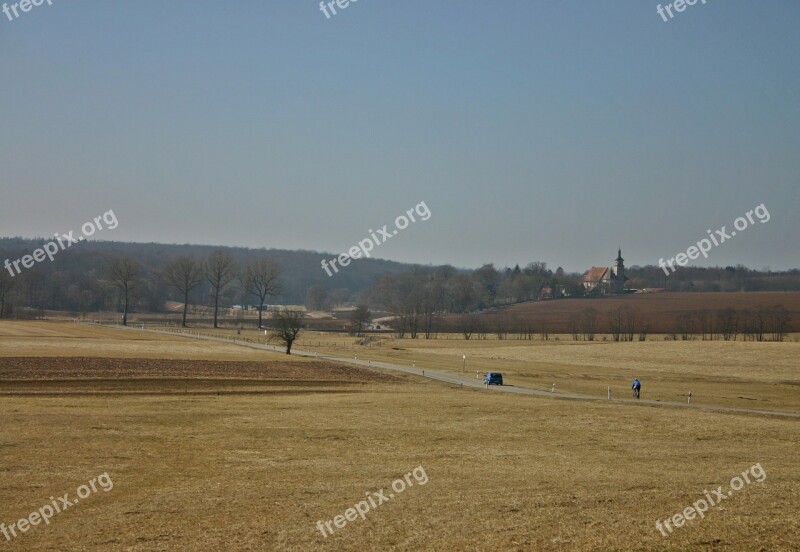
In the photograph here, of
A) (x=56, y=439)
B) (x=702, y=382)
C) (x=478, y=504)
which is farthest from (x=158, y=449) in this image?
(x=702, y=382)

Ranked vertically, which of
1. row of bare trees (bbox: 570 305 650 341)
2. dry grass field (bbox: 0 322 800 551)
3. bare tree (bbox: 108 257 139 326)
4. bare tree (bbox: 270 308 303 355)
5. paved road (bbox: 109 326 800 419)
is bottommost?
dry grass field (bbox: 0 322 800 551)

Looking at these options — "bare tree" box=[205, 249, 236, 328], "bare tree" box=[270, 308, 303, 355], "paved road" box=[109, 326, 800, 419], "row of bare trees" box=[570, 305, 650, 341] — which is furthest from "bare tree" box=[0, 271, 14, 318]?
"row of bare trees" box=[570, 305, 650, 341]

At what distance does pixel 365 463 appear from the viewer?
2712cm

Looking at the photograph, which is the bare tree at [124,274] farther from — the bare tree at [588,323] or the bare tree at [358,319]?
the bare tree at [588,323]

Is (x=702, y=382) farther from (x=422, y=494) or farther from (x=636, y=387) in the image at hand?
(x=422, y=494)

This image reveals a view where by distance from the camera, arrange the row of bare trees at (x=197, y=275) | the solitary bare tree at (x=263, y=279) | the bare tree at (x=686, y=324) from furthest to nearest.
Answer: the solitary bare tree at (x=263, y=279)
the row of bare trees at (x=197, y=275)
the bare tree at (x=686, y=324)

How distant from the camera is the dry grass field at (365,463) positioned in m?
18.1

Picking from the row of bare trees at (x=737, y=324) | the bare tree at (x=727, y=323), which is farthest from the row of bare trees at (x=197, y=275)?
the bare tree at (x=727, y=323)

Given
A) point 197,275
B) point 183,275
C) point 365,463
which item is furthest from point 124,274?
point 365,463

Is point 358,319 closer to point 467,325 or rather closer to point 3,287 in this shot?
point 467,325

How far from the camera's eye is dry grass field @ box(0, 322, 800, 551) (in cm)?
1809

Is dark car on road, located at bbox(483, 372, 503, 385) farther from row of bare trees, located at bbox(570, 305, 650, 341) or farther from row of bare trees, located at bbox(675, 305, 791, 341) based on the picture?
row of bare trees, located at bbox(570, 305, 650, 341)

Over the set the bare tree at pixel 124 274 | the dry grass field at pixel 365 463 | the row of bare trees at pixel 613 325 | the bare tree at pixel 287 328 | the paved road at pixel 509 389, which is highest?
the bare tree at pixel 124 274

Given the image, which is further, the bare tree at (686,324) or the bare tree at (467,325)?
the bare tree at (467,325)
